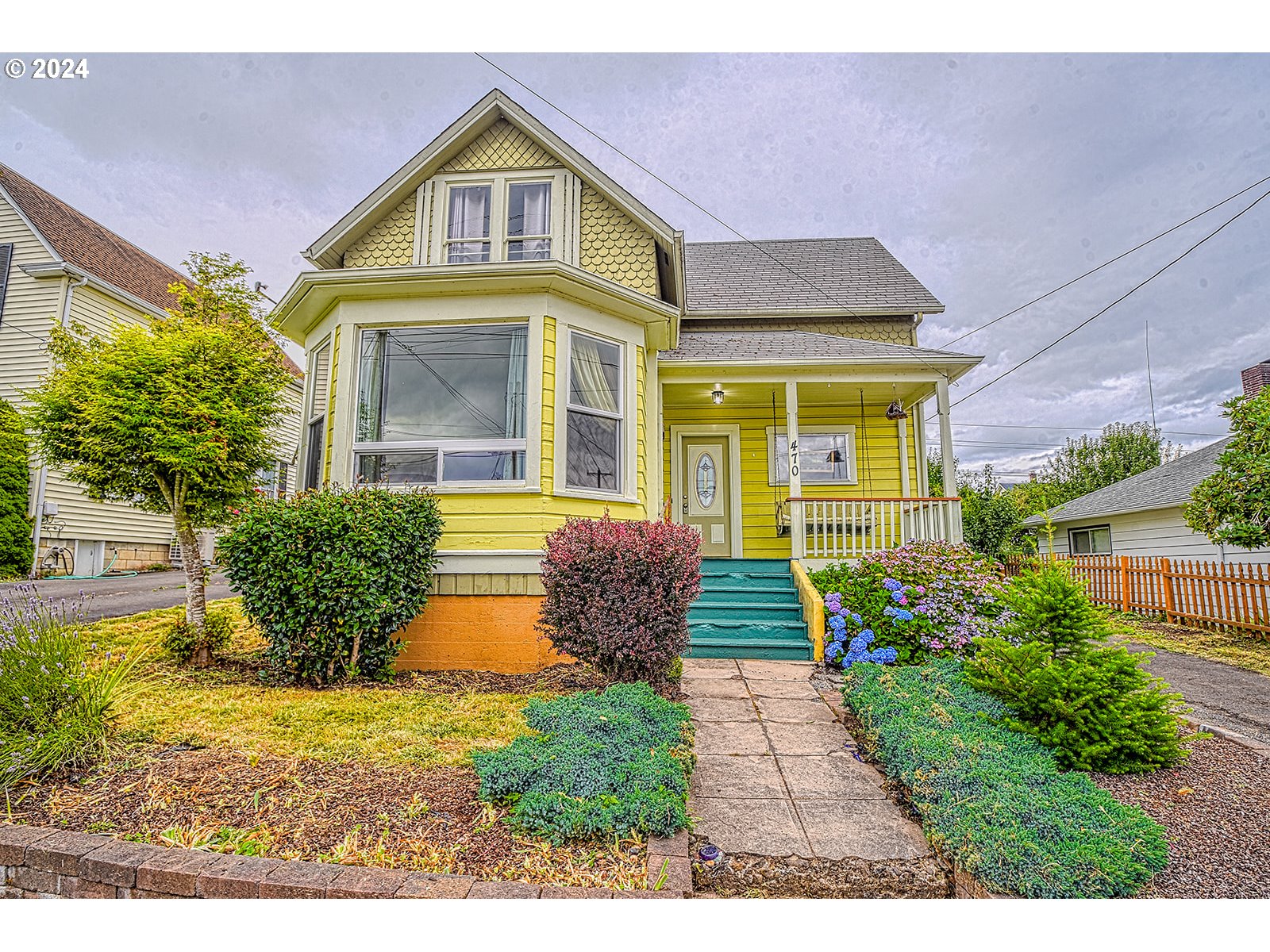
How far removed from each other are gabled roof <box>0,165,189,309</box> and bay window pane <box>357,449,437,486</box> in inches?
464

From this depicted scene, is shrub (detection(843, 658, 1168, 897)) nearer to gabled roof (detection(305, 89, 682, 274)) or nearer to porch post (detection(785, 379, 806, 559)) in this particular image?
porch post (detection(785, 379, 806, 559))

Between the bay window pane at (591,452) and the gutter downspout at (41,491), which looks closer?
the bay window pane at (591,452)

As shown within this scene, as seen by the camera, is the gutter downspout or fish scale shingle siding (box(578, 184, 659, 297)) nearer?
fish scale shingle siding (box(578, 184, 659, 297))

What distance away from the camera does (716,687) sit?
532 cm

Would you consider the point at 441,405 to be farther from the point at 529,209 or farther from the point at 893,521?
the point at 893,521

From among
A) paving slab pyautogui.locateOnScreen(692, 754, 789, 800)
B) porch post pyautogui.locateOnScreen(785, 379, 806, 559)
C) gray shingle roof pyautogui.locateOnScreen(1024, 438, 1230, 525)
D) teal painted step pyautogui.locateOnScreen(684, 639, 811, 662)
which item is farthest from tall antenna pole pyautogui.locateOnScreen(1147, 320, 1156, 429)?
paving slab pyautogui.locateOnScreen(692, 754, 789, 800)

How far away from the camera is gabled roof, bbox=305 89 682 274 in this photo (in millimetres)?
7883

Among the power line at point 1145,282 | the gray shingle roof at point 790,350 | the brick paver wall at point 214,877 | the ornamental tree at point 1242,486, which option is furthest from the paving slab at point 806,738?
the power line at point 1145,282

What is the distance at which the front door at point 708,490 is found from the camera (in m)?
10.3

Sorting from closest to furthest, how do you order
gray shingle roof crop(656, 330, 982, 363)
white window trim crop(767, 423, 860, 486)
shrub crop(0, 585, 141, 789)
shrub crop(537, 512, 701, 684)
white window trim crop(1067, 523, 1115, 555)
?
shrub crop(0, 585, 141, 789) < shrub crop(537, 512, 701, 684) < gray shingle roof crop(656, 330, 982, 363) < white window trim crop(767, 423, 860, 486) < white window trim crop(1067, 523, 1115, 555)

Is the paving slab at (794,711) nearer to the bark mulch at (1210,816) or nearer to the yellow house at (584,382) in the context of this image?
the yellow house at (584,382)

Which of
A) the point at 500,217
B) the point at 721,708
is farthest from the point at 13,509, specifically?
the point at 721,708

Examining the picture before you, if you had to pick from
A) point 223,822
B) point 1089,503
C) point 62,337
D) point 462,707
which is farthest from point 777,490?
point 1089,503

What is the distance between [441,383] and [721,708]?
13.5ft
